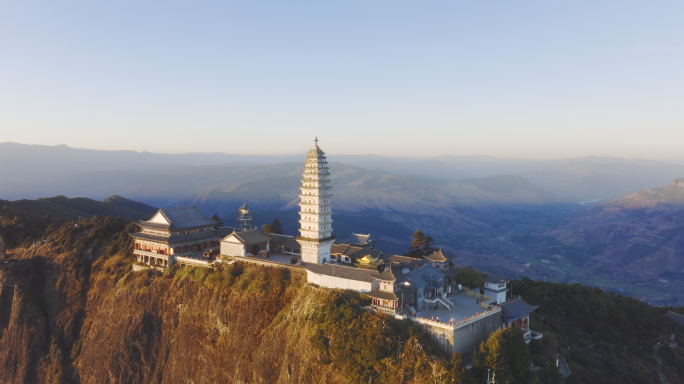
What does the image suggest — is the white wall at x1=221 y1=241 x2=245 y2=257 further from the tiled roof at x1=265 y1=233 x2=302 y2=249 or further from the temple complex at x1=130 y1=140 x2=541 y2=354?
the tiled roof at x1=265 y1=233 x2=302 y2=249

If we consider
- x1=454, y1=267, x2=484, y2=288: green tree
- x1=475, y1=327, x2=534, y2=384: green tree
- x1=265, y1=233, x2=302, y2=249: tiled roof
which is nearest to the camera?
x1=475, y1=327, x2=534, y2=384: green tree

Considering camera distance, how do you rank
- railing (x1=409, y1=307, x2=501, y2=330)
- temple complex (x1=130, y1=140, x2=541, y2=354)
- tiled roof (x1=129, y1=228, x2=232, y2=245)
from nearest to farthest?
railing (x1=409, y1=307, x2=501, y2=330) → temple complex (x1=130, y1=140, x2=541, y2=354) → tiled roof (x1=129, y1=228, x2=232, y2=245)

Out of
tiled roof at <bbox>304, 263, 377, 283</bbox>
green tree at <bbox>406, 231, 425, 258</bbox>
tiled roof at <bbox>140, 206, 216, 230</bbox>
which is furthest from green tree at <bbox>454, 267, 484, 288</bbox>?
tiled roof at <bbox>140, 206, 216, 230</bbox>

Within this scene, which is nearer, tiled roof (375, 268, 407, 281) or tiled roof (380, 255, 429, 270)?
tiled roof (375, 268, 407, 281)

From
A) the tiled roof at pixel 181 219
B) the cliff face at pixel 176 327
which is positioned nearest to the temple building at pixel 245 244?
the cliff face at pixel 176 327

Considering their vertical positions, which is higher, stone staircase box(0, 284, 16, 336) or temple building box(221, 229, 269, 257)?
temple building box(221, 229, 269, 257)

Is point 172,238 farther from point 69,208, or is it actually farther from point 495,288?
point 69,208

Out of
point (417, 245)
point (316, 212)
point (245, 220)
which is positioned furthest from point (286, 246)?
point (417, 245)

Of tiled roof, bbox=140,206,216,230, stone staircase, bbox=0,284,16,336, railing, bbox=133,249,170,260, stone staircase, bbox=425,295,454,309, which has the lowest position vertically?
stone staircase, bbox=0,284,16,336

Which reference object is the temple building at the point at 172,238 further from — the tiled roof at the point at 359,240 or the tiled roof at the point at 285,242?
the tiled roof at the point at 359,240
